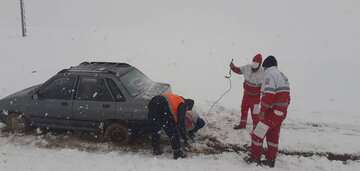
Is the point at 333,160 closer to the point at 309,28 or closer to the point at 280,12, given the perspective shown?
the point at 309,28

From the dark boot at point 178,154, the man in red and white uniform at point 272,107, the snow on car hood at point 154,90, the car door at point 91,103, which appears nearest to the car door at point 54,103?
the car door at point 91,103

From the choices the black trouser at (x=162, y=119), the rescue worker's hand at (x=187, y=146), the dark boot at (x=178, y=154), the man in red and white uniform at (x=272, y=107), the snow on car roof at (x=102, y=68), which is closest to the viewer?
the man in red and white uniform at (x=272, y=107)

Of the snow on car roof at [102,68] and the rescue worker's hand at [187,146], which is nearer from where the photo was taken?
the rescue worker's hand at [187,146]

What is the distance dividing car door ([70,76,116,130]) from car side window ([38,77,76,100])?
0.64ft

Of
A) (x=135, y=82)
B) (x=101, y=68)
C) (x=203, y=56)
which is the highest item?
(x=101, y=68)

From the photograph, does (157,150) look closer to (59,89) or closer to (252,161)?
(252,161)

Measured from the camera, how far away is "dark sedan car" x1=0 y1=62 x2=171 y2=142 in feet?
24.3

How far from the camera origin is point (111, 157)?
6934 mm

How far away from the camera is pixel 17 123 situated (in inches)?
315

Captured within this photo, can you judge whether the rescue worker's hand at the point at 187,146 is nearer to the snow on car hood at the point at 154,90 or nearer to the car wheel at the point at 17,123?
the snow on car hood at the point at 154,90

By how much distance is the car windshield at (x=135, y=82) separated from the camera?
24.8 ft

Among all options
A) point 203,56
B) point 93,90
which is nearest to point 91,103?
point 93,90

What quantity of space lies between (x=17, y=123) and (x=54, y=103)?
3.49ft

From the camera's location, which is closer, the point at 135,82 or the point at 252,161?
the point at 252,161
